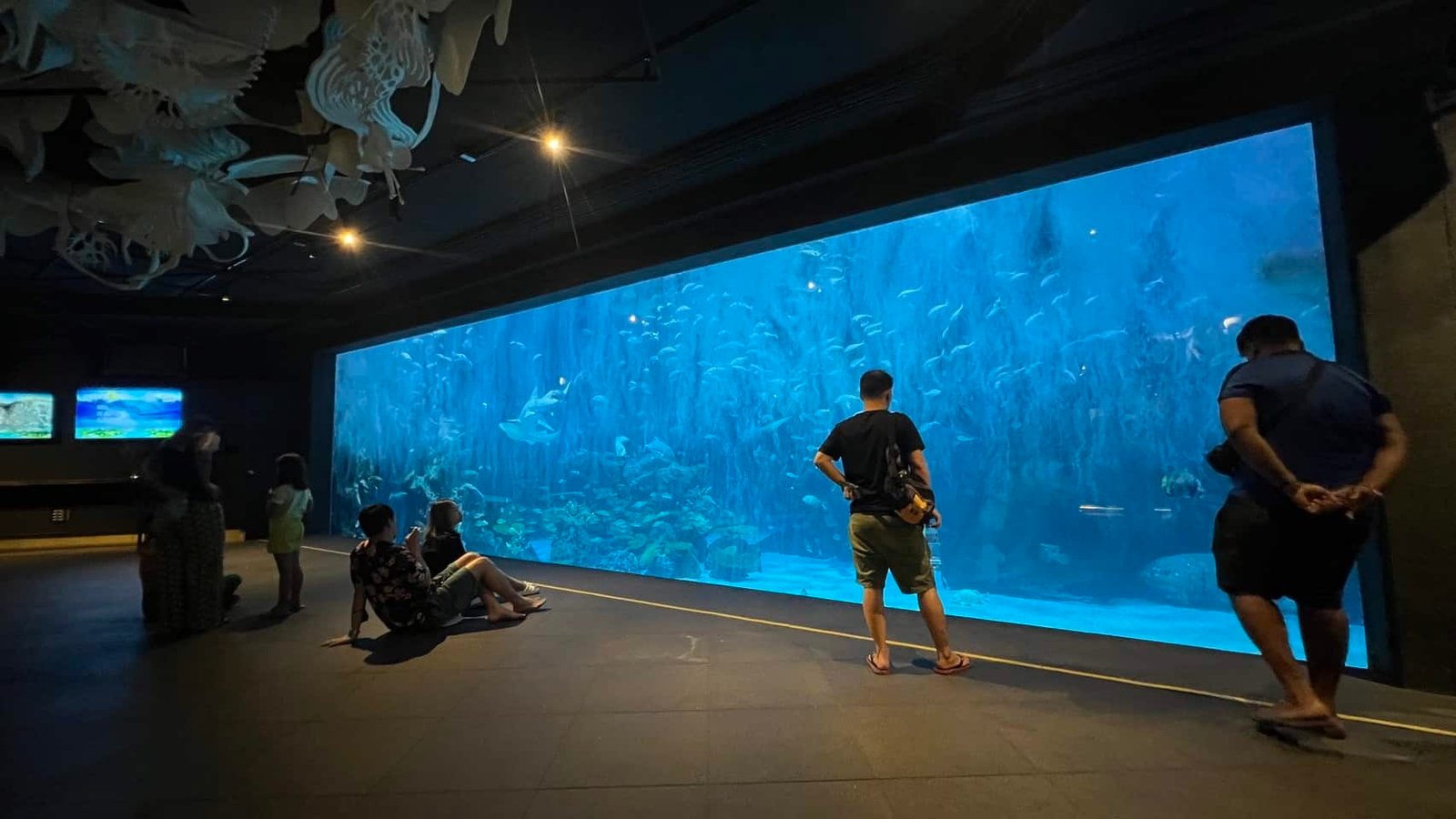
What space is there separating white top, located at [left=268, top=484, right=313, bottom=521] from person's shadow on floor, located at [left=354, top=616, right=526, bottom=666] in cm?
134

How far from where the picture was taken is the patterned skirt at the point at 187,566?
4.25m

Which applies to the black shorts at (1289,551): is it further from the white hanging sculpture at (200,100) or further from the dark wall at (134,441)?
the dark wall at (134,441)

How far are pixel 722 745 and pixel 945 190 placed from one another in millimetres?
3956

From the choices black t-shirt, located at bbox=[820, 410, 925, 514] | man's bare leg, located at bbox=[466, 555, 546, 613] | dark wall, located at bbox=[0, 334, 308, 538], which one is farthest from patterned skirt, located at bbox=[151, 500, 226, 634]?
dark wall, located at bbox=[0, 334, 308, 538]

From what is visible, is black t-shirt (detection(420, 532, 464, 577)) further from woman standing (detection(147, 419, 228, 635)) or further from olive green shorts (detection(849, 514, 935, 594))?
olive green shorts (detection(849, 514, 935, 594))

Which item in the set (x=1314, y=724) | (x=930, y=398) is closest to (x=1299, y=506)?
(x=1314, y=724)

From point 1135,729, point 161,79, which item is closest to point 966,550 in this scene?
point 1135,729

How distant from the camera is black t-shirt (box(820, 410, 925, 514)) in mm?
3180

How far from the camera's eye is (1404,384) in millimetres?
2982

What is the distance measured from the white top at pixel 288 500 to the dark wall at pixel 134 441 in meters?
7.19

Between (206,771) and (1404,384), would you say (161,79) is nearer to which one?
(206,771)

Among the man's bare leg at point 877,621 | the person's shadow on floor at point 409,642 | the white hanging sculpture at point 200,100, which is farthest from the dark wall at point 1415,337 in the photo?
the person's shadow on floor at point 409,642

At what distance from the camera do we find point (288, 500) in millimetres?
4770

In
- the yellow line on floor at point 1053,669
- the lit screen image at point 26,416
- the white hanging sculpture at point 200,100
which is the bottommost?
the yellow line on floor at point 1053,669
